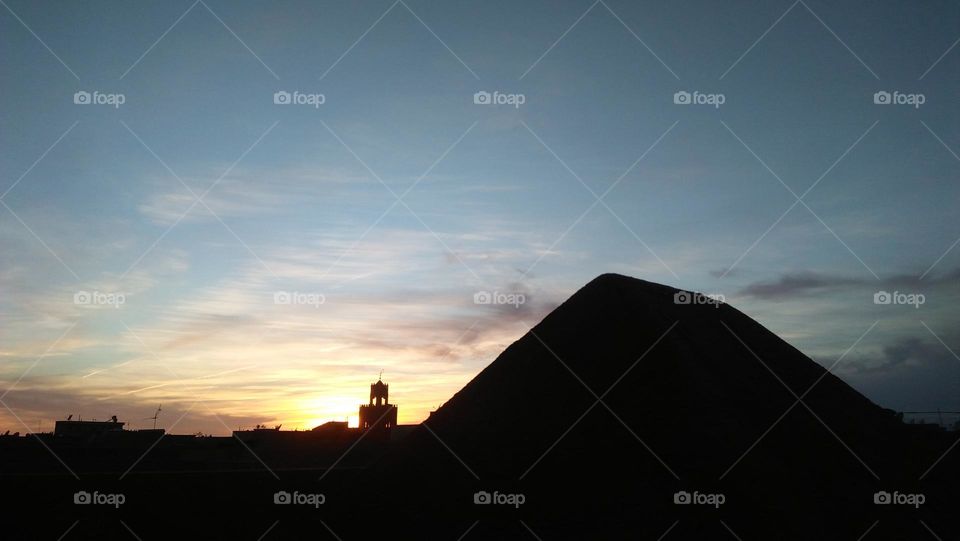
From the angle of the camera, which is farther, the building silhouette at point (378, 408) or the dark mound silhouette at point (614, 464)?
the building silhouette at point (378, 408)

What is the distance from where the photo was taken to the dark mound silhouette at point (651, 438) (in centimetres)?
1086

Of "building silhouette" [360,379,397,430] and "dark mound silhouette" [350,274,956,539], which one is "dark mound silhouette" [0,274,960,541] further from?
"building silhouette" [360,379,397,430]

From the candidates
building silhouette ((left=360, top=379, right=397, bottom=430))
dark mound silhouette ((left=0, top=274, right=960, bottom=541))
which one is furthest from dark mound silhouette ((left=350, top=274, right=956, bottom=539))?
building silhouette ((left=360, top=379, right=397, bottom=430))

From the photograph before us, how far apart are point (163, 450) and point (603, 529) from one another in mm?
25556

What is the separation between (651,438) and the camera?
12.2 m

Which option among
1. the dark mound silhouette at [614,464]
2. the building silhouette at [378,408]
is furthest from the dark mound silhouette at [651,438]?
the building silhouette at [378,408]

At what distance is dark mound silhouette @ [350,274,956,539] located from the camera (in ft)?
35.6

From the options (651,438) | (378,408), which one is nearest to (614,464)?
(651,438)

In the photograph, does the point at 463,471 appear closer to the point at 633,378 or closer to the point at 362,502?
the point at 362,502

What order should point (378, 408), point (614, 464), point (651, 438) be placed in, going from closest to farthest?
point (614, 464) < point (651, 438) < point (378, 408)

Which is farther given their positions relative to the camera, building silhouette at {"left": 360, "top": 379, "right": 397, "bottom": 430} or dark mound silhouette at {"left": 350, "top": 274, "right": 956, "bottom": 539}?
building silhouette at {"left": 360, "top": 379, "right": 397, "bottom": 430}

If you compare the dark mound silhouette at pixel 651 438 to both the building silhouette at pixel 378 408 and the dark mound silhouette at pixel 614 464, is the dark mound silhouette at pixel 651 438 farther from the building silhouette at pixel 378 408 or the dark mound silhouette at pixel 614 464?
the building silhouette at pixel 378 408

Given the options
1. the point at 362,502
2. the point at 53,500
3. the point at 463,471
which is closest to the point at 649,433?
the point at 463,471

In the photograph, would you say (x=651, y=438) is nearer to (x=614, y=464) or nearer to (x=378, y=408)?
(x=614, y=464)
